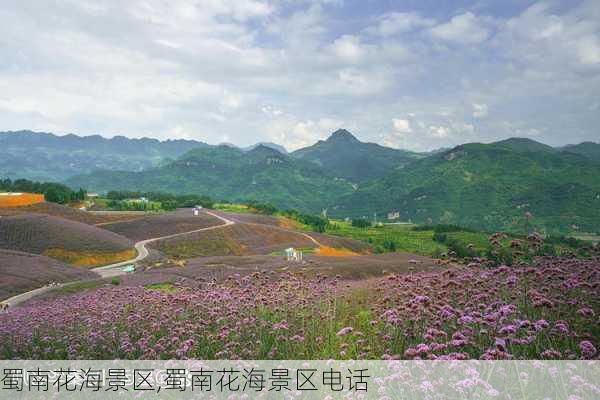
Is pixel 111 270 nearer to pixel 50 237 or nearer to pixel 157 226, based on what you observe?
pixel 50 237

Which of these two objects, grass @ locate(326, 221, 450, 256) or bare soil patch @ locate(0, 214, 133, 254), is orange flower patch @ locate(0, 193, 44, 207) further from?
A: grass @ locate(326, 221, 450, 256)

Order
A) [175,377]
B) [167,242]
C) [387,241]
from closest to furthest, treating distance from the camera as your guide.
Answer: [175,377], [167,242], [387,241]

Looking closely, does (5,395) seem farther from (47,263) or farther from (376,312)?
(47,263)

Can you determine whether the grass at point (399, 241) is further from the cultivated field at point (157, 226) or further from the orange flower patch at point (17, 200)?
the orange flower patch at point (17, 200)

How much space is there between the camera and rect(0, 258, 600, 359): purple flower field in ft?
24.3

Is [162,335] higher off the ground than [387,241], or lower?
higher

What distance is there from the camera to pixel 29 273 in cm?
4388

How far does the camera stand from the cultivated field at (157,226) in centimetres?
9156

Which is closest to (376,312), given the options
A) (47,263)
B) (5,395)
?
(5,395)

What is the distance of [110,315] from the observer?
12.9m

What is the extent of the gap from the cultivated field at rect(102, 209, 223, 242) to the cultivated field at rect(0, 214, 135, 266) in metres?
14.1

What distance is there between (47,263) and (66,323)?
1705 inches

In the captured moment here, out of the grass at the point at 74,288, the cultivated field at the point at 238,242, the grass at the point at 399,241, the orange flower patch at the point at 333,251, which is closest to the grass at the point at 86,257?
the cultivated field at the point at 238,242

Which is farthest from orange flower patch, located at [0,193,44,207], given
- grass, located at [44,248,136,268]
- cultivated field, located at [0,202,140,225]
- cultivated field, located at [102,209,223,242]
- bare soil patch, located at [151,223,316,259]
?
grass, located at [44,248,136,268]
